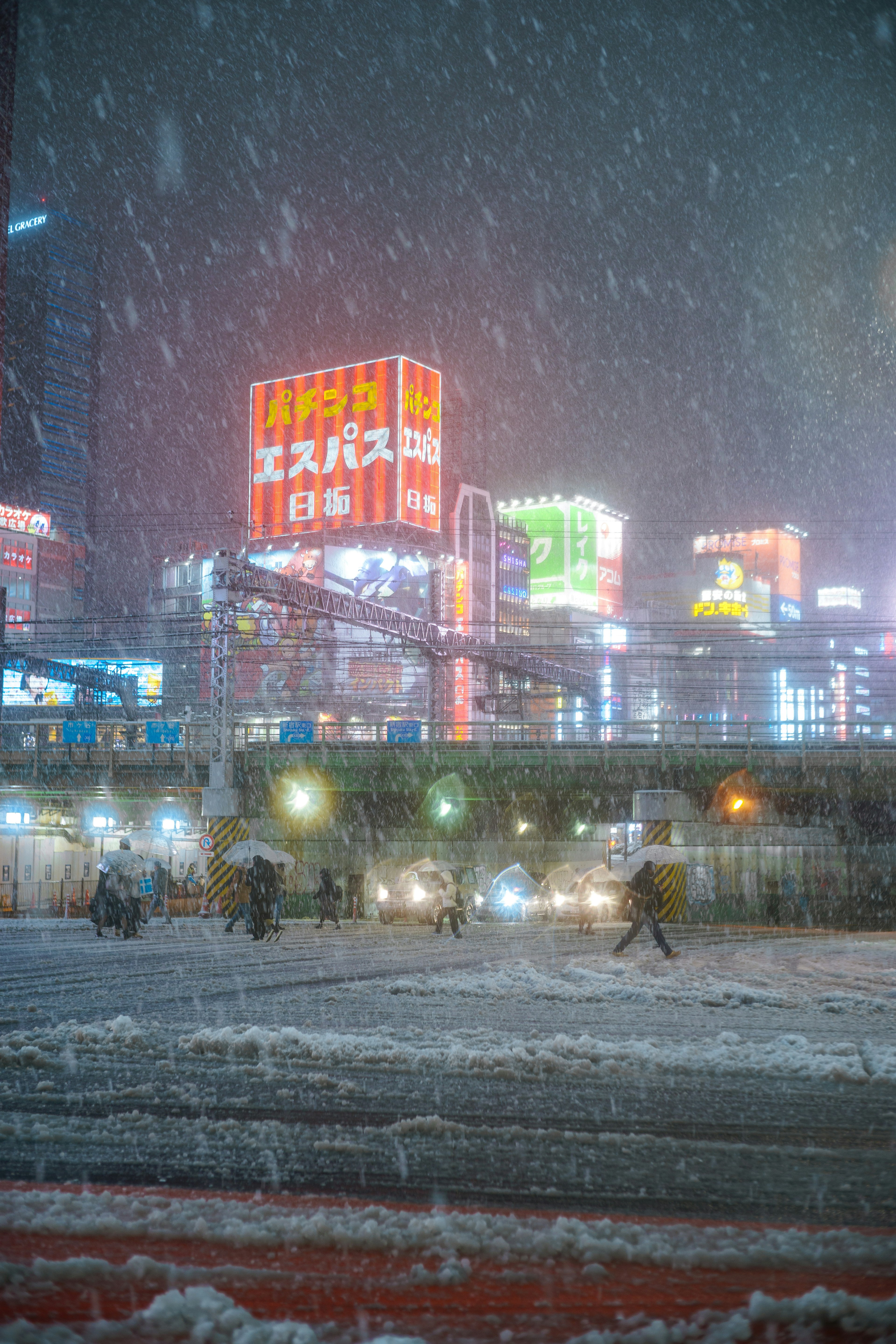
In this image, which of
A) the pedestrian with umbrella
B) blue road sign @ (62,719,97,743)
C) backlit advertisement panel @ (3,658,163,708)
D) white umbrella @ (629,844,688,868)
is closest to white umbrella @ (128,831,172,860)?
blue road sign @ (62,719,97,743)

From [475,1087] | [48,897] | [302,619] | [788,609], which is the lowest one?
[48,897]

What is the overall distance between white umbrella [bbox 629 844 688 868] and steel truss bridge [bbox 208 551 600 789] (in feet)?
41.6

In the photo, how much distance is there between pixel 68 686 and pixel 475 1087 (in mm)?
72550

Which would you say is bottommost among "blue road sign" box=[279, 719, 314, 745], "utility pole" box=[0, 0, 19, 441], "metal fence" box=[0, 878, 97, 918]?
"metal fence" box=[0, 878, 97, 918]

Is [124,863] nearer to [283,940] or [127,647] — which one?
[283,940]

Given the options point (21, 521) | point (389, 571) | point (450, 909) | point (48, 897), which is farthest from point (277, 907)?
point (21, 521)

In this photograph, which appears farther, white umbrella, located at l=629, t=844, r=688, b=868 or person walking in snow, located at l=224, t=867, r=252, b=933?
white umbrella, located at l=629, t=844, r=688, b=868

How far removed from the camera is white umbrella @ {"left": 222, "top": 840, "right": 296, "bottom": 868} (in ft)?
102

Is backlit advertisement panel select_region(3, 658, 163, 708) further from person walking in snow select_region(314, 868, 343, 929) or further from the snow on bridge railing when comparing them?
person walking in snow select_region(314, 868, 343, 929)

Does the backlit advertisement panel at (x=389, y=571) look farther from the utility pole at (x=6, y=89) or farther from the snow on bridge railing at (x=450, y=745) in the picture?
the utility pole at (x=6, y=89)

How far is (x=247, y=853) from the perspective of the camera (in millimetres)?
31000

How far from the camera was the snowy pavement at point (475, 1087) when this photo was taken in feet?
18.5

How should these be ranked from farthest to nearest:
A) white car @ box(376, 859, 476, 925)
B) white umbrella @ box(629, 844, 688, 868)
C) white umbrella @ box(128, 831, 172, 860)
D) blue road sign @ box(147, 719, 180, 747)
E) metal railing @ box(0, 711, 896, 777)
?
blue road sign @ box(147, 719, 180, 747) → white umbrella @ box(128, 831, 172, 860) → metal railing @ box(0, 711, 896, 777) → white car @ box(376, 859, 476, 925) → white umbrella @ box(629, 844, 688, 868)

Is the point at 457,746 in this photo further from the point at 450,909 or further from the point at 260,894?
the point at 260,894
